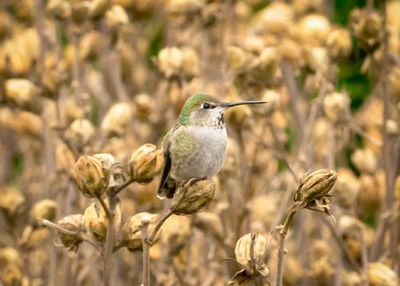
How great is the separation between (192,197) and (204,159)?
0.16 m

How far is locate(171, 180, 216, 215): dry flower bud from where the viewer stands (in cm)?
115

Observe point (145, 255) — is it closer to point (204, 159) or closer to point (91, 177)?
point (91, 177)

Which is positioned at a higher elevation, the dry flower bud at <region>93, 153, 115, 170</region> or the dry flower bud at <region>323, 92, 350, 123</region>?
the dry flower bud at <region>323, 92, 350, 123</region>

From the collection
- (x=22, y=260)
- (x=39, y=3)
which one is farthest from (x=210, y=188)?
(x=39, y=3)

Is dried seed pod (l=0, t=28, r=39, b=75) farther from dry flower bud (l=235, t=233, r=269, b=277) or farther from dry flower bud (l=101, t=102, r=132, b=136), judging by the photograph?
dry flower bud (l=235, t=233, r=269, b=277)

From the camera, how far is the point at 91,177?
1128mm

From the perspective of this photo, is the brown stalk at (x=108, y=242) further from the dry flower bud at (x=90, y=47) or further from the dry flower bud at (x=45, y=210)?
the dry flower bud at (x=90, y=47)

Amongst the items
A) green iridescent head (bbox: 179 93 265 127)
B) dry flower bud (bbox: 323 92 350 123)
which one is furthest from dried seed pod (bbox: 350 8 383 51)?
green iridescent head (bbox: 179 93 265 127)

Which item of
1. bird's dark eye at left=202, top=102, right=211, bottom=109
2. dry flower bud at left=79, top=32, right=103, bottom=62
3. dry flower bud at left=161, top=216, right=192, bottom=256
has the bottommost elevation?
dry flower bud at left=161, top=216, right=192, bottom=256

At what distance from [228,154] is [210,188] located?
516mm

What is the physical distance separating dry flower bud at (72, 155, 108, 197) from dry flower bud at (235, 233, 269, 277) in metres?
0.18

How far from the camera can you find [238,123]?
1715mm

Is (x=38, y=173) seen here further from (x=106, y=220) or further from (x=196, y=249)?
(x=106, y=220)

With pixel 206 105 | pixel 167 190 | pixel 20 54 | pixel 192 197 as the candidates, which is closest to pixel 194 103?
pixel 206 105
